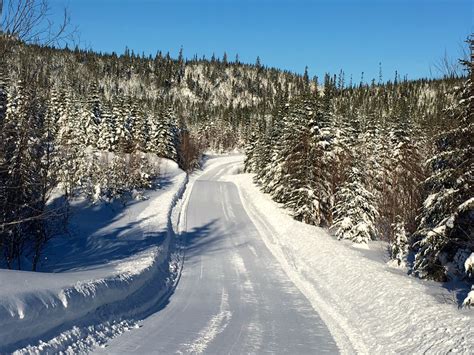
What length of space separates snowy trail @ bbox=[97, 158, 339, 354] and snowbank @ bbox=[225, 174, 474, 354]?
0.56m

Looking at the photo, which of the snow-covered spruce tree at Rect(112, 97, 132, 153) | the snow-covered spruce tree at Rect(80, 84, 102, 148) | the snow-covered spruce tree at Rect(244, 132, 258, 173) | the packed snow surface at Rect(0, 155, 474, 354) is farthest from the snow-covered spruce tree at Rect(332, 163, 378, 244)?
the snow-covered spruce tree at Rect(80, 84, 102, 148)

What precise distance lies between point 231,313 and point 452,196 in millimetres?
7249

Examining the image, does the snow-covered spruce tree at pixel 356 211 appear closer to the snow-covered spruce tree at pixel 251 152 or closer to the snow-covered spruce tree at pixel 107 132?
the snow-covered spruce tree at pixel 251 152

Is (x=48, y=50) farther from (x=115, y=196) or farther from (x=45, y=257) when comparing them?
(x=115, y=196)

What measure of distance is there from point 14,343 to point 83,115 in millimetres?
59993

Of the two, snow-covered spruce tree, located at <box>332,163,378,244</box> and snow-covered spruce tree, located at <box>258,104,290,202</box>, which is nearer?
snow-covered spruce tree, located at <box>332,163,378,244</box>

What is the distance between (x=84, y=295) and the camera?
8.96 metres

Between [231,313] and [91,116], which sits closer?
[231,313]

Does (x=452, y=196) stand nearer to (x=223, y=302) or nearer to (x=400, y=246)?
(x=400, y=246)

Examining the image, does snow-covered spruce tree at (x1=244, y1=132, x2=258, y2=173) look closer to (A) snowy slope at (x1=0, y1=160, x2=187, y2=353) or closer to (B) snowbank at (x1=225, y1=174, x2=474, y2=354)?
(A) snowy slope at (x1=0, y1=160, x2=187, y2=353)

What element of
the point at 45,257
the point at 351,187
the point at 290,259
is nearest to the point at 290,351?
the point at 290,259

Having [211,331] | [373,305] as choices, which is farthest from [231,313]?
[373,305]

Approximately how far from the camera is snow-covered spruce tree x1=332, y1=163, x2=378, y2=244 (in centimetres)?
2322

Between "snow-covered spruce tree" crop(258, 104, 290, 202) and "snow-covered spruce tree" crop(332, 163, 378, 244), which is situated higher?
"snow-covered spruce tree" crop(258, 104, 290, 202)
